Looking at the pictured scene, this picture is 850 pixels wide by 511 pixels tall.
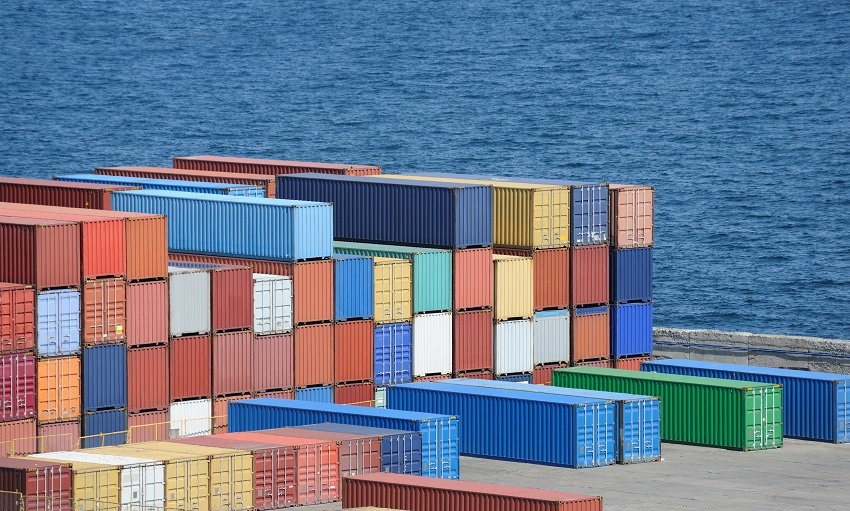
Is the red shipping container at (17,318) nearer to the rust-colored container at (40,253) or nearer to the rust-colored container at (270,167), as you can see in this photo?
the rust-colored container at (40,253)

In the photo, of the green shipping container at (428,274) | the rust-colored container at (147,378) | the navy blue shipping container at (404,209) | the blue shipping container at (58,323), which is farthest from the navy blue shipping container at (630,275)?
the blue shipping container at (58,323)

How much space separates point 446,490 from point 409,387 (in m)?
16.4

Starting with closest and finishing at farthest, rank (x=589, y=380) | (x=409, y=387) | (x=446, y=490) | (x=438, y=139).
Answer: (x=446, y=490)
(x=409, y=387)
(x=589, y=380)
(x=438, y=139)

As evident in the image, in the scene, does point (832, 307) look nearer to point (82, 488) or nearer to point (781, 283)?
point (781, 283)

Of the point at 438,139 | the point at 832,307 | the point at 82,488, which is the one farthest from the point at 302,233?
the point at 438,139

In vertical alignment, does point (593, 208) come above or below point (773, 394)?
above

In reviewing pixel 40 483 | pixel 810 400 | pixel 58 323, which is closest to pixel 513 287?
pixel 810 400

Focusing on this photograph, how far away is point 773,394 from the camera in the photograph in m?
69.1

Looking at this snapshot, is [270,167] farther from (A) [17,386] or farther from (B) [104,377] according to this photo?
(A) [17,386]

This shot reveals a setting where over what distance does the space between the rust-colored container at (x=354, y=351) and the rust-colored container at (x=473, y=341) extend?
395 centimetres

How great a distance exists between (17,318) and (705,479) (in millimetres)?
24019

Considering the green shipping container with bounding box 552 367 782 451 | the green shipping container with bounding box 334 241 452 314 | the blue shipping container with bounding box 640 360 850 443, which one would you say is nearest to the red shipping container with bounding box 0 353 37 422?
the green shipping container with bounding box 334 241 452 314

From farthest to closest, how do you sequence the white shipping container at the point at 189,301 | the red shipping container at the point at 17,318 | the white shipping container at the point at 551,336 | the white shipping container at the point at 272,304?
the white shipping container at the point at 551,336, the white shipping container at the point at 272,304, the white shipping container at the point at 189,301, the red shipping container at the point at 17,318

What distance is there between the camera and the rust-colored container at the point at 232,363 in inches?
2584
